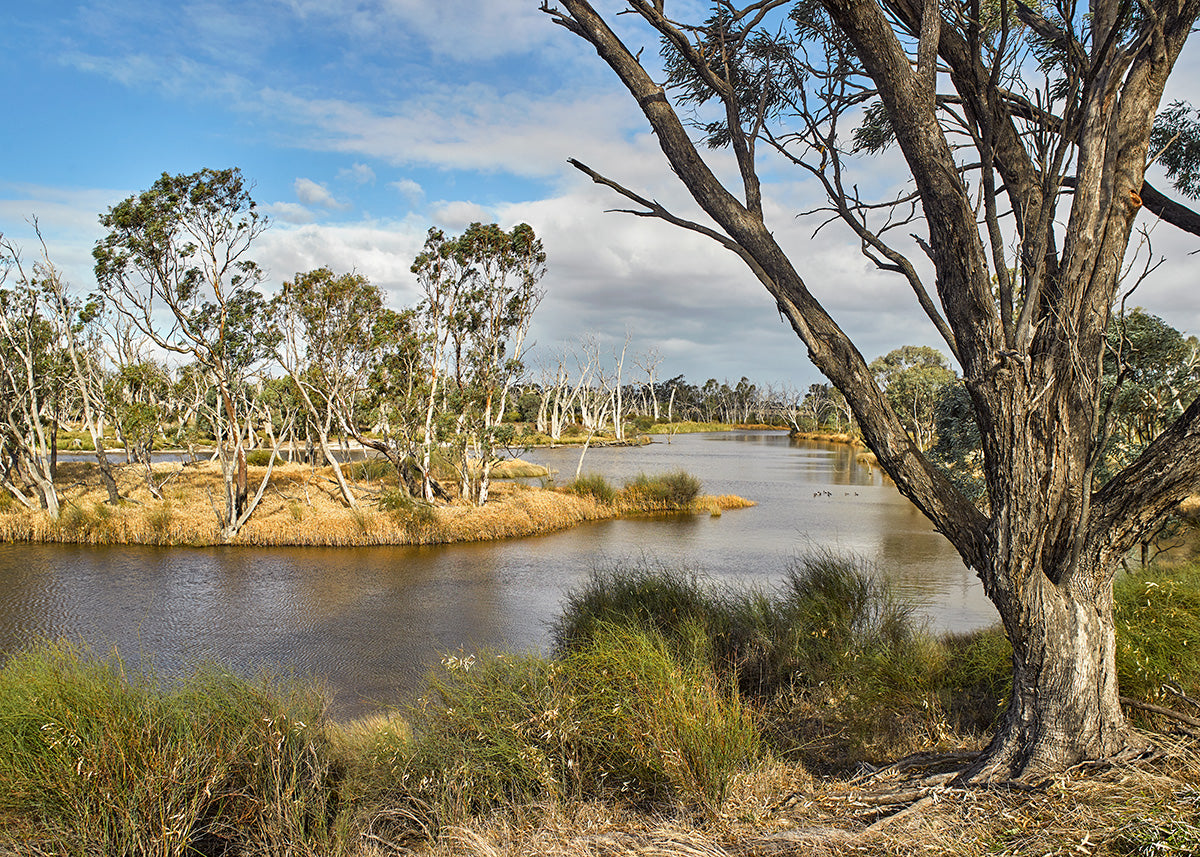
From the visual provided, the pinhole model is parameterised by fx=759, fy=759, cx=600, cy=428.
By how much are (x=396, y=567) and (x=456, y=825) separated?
10.8 metres

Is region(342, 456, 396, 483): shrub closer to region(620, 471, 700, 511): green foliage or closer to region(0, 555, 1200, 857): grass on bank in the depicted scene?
region(620, 471, 700, 511): green foliage

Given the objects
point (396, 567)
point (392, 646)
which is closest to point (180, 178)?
point (396, 567)

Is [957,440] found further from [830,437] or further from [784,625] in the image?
[830,437]

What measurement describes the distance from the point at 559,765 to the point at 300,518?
543 inches

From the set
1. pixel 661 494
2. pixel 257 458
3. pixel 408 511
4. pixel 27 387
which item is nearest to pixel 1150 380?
pixel 408 511

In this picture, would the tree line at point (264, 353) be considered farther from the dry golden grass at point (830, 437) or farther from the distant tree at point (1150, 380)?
the dry golden grass at point (830, 437)

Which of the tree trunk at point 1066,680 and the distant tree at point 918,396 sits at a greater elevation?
the distant tree at point 918,396

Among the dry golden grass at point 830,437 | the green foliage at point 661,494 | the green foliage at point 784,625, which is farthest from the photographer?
the dry golden grass at point 830,437

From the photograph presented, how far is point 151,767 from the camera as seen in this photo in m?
3.59

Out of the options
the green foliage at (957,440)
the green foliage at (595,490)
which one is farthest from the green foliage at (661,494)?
the green foliage at (957,440)

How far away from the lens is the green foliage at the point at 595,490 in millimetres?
20984

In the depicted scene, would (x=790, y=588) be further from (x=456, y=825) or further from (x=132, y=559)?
(x=132, y=559)

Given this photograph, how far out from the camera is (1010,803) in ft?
9.95

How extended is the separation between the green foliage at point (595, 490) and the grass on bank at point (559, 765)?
1551 cm
